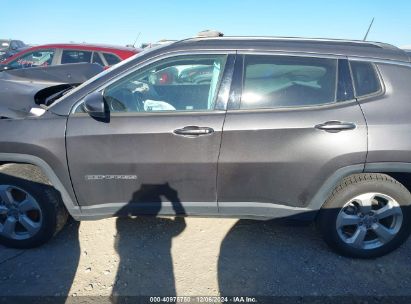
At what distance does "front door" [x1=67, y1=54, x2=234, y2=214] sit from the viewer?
230cm

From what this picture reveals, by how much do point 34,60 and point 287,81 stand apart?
6863 millimetres

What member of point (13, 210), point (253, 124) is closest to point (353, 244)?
point (253, 124)

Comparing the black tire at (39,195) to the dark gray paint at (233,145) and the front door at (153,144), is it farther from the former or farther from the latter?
the front door at (153,144)

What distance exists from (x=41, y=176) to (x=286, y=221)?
206 centimetres

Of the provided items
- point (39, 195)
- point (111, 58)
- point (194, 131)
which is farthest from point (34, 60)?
point (194, 131)

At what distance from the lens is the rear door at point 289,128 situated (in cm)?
225

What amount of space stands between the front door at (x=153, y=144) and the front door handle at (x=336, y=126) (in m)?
0.75

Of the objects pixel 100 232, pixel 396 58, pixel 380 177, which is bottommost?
pixel 100 232

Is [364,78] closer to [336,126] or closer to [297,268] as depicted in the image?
[336,126]

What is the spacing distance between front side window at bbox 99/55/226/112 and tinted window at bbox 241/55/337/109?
0.26m

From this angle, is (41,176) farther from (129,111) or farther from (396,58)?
(396,58)

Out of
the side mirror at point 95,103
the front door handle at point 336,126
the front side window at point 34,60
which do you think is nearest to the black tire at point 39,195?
the side mirror at point 95,103

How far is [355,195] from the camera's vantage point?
2420mm

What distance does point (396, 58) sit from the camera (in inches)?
92.4
